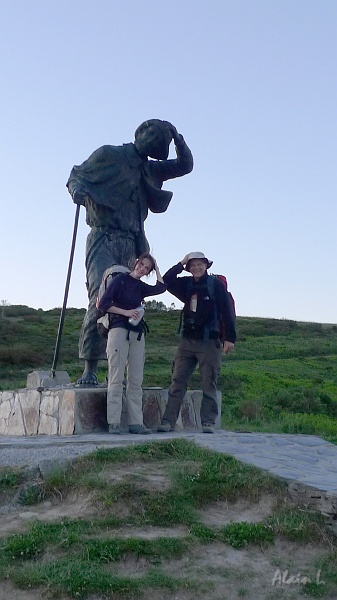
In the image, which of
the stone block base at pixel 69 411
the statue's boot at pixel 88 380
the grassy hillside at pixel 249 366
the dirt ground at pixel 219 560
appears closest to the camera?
the dirt ground at pixel 219 560

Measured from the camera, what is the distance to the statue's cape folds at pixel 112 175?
25.6 ft

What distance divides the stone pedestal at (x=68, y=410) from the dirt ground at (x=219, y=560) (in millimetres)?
1956

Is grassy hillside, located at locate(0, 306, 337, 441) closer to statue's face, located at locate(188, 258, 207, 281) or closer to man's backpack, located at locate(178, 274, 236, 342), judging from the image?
man's backpack, located at locate(178, 274, 236, 342)

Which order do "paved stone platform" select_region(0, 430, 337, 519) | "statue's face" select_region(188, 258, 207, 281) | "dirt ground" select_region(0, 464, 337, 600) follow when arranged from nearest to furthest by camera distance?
"dirt ground" select_region(0, 464, 337, 600) < "paved stone platform" select_region(0, 430, 337, 519) < "statue's face" select_region(188, 258, 207, 281)

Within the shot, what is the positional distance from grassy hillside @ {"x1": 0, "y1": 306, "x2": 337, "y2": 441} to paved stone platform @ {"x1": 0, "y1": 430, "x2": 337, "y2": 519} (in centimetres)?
435

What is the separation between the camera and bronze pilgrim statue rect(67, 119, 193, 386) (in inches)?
303

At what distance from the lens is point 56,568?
3.85 meters

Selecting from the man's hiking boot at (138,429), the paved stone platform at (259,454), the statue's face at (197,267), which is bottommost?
the paved stone platform at (259,454)

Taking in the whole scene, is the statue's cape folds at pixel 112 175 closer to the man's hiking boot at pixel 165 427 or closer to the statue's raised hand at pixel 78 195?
the statue's raised hand at pixel 78 195

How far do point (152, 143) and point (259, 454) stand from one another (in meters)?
3.56

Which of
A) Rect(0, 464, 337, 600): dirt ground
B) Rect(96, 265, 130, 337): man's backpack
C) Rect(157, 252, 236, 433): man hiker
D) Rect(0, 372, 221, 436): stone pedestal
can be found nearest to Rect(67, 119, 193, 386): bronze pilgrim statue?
Rect(0, 372, 221, 436): stone pedestal

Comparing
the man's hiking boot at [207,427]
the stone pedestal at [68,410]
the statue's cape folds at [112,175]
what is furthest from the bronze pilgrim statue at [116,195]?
the man's hiking boot at [207,427]

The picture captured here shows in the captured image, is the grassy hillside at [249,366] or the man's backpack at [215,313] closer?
the man's backpack at [215,313]

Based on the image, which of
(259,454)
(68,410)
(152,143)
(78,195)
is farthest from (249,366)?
(259,454)
